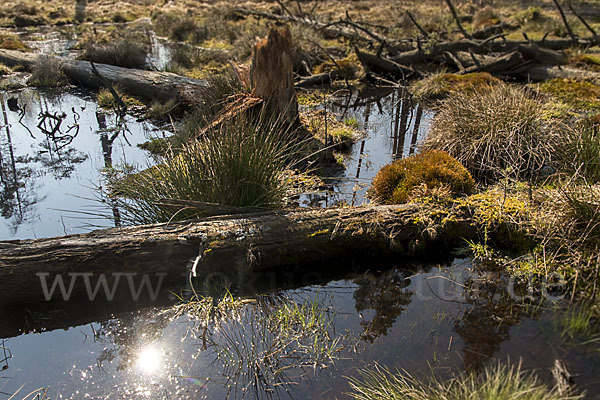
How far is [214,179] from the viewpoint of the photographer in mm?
4477

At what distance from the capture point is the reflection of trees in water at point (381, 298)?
348cm

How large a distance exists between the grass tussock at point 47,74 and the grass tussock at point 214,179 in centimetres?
875

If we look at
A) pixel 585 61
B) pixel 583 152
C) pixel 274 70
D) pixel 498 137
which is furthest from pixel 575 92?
pixel 274 70

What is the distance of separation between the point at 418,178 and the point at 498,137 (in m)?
1.58

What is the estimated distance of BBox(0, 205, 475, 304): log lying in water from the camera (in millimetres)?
3730

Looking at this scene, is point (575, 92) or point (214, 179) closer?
point (214, 179)

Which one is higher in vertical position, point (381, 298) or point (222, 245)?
point (222, 245)

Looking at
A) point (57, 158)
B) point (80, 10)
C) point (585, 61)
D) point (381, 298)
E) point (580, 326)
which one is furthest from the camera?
point (80, 10)

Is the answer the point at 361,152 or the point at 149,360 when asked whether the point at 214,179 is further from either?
the point at 361,152

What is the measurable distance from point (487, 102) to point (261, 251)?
158 inches

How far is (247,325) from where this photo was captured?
3549mm

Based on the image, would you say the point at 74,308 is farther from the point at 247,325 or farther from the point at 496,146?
the point at 496,146

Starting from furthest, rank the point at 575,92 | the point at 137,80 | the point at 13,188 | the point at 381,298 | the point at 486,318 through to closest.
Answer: the point at 137,80 → the point at 575,92 → the point at 13,188 → the point at 381,298 → the point at 486,318

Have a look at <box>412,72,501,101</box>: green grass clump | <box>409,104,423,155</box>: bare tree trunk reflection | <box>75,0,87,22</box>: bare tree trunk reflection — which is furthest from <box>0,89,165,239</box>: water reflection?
<box>75,0,87,22</box>: bare tree trunk reflection
